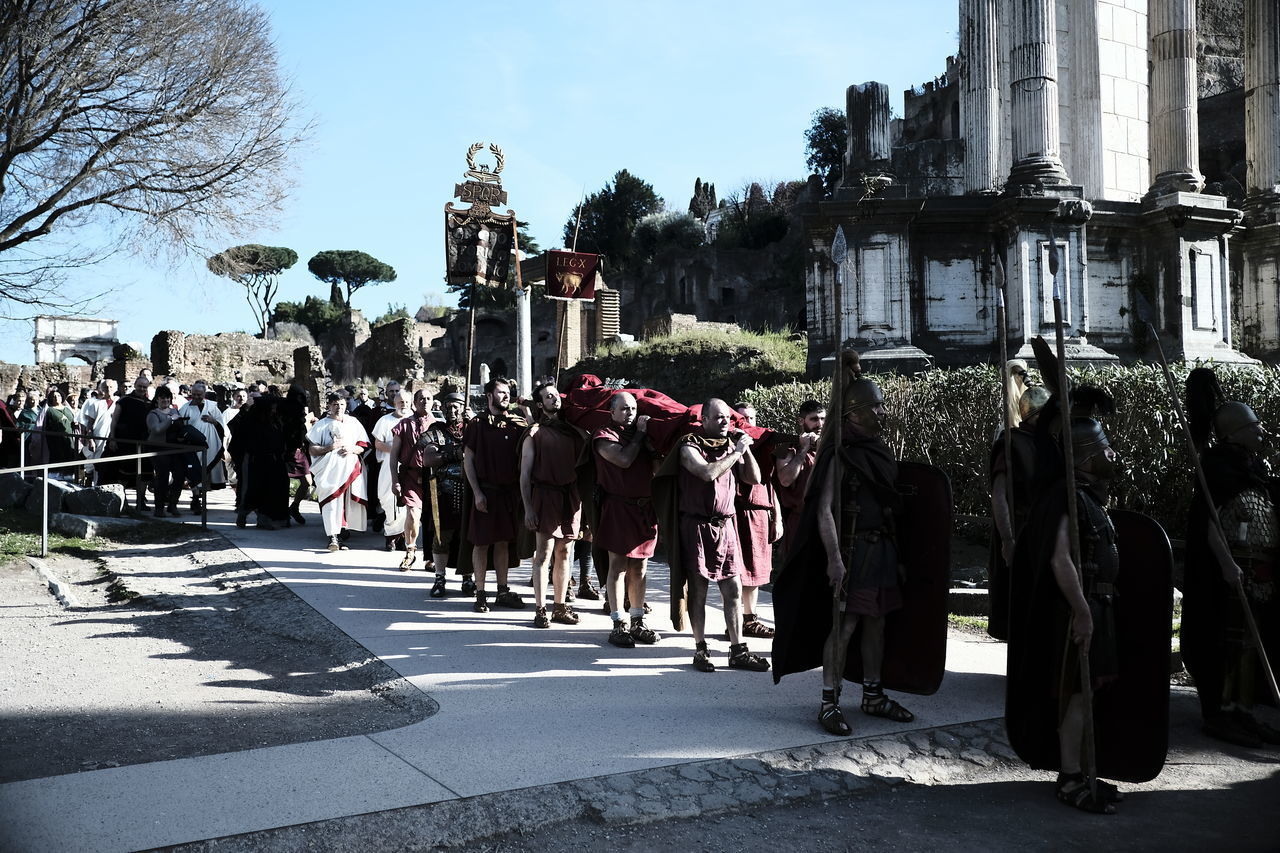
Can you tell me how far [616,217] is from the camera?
245ft

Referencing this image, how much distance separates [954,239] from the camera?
13.5m

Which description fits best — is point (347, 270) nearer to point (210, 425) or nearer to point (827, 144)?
point (827, 144)

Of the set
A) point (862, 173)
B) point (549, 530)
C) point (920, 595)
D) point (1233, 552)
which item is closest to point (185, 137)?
point (862, 173)

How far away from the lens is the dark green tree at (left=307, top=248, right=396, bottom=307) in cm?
10144

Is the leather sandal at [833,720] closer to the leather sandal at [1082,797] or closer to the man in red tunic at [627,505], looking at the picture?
the leather sandal at [1082,797]

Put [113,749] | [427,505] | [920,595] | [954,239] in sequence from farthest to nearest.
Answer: [954,239] → [427,505] → [920,595] → [113,749]

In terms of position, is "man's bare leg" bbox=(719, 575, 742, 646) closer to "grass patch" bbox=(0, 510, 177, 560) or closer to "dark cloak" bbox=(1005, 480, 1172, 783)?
"dark cloak" bbox=(1005, 480, 1172, 783)

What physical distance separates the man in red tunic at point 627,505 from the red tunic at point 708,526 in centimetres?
58

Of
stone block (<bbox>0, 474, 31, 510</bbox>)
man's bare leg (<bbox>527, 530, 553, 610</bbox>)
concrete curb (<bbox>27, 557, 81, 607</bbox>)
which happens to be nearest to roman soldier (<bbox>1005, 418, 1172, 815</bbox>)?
man's bare leg (<bbox>527, 530, 553, 610</bbox>)

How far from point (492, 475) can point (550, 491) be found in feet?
2.76

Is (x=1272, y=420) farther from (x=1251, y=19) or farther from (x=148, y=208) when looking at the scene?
(x=148, y=208)

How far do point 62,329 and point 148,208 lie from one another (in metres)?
56.8

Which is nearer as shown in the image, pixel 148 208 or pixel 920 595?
pixel 920 595

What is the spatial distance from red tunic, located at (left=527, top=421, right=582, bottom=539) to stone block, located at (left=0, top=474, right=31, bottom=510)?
10.8 meters
